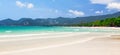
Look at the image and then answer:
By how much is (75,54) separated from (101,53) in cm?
131

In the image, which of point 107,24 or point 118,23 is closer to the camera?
point 118,23

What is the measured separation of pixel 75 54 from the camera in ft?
38.5

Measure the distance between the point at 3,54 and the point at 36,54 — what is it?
1.53 metres

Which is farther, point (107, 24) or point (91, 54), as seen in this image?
point (107, 24)

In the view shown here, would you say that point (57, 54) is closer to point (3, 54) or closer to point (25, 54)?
point (25, 54)

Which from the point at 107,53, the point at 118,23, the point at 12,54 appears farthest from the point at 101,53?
the point at 118,23

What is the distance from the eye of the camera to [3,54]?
11742mm

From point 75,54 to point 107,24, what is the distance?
410ft

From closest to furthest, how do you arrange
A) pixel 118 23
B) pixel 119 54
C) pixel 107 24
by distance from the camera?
pixel 119 54, pixel 118 23, pixel 107 24

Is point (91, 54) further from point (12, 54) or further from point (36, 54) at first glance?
point (12, 54)

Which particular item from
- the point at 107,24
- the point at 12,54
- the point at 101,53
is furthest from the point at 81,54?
the point at 107,24

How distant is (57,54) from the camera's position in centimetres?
1170

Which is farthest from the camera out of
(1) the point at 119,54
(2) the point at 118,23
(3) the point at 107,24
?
(3) the point at 107,24

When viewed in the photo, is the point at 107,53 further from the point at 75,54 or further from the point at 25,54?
the point at 25,54
